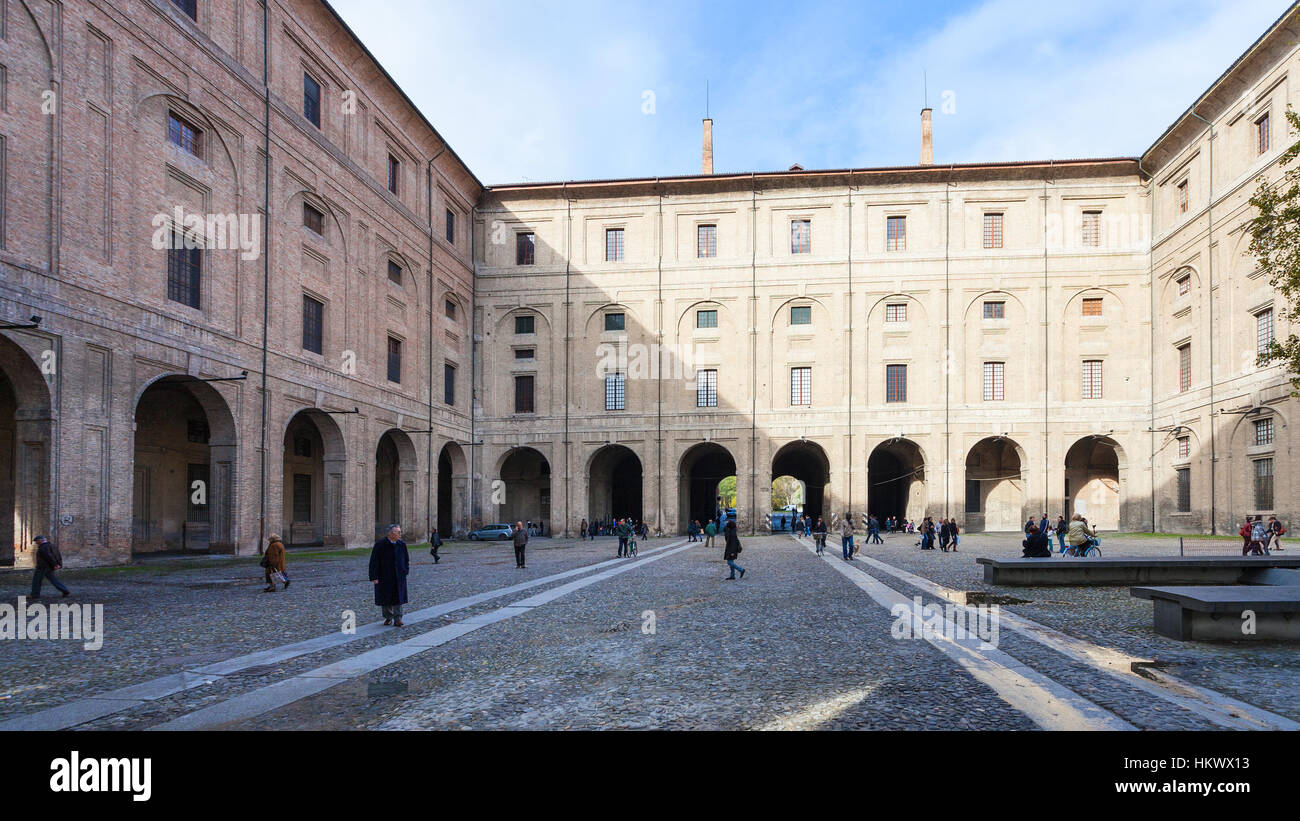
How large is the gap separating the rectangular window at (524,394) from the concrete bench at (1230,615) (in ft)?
118

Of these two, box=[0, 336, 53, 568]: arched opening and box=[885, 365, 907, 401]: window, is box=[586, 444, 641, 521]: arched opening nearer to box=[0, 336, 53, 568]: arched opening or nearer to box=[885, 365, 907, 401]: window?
box=[885, 365, 907, 401]: window

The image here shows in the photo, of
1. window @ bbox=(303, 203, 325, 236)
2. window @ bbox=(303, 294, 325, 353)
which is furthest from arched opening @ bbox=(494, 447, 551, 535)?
window @ bbox=(303, 203, 325, 236)

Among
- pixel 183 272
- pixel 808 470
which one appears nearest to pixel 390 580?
pixel 183 272

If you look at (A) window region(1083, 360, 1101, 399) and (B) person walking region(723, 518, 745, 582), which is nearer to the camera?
(B) person walking region(723, 518, 745, 582)

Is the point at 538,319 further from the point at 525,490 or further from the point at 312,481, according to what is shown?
the point at 312,481

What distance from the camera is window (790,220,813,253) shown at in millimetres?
41500

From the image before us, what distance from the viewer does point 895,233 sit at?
40.9 metres

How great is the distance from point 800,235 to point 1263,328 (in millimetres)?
20481

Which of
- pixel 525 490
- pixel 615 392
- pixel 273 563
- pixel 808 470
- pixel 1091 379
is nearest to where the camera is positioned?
pixel 273 563

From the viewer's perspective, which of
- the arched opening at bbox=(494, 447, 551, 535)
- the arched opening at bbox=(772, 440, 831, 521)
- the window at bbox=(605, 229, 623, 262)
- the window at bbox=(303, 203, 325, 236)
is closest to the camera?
the window at bbox=(303, 203, 325, 236)

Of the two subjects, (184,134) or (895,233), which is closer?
(184,134)

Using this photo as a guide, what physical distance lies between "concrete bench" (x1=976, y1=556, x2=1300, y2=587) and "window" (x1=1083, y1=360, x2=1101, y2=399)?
28.1m

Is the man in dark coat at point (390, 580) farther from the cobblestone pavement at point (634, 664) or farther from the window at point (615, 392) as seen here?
the window at point (615, 392)
